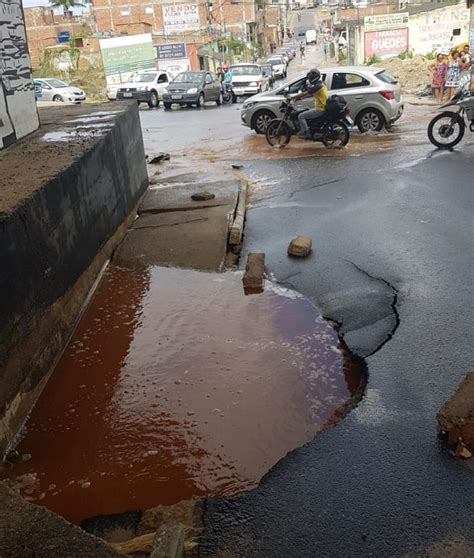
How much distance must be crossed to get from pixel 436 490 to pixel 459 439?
409 mm

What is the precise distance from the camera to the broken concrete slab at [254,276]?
6221 mm

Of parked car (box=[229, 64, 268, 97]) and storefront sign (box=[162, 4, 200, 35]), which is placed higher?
storefront sign (box=[162, 4, 200, 35])

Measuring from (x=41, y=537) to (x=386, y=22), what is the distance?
122 feet

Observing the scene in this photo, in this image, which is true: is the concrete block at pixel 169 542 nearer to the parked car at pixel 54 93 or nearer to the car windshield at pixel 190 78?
the car windshield at pixel 190 78

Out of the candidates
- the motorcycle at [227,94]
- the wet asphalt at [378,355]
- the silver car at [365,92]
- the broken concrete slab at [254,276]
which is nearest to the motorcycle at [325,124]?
the silver car at [365,92]

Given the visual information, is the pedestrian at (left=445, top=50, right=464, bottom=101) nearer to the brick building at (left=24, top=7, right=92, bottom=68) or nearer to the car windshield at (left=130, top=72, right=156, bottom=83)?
the car windshield at (left=130, top=72, right=156, bottom=83)

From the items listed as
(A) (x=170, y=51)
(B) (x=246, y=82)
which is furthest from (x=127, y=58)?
(B) (x=246, y=82)

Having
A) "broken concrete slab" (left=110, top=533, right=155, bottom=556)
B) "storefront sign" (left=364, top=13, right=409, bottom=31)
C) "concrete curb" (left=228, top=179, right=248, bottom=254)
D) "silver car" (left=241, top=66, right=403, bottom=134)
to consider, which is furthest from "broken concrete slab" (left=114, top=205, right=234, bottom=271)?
"storefront sign" (left=364, top=13, right=409, bottom=31)

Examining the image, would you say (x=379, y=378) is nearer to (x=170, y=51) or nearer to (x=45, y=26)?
(x=170, y=51)

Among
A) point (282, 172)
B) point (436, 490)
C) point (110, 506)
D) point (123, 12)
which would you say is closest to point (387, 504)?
point (436, 490)

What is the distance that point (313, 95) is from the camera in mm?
12820

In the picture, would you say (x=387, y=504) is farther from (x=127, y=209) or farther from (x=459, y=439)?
(x=127, y=209)

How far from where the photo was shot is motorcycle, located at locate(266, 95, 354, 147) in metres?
12.9

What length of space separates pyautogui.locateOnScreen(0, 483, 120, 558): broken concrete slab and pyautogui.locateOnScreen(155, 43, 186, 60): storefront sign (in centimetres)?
4172
